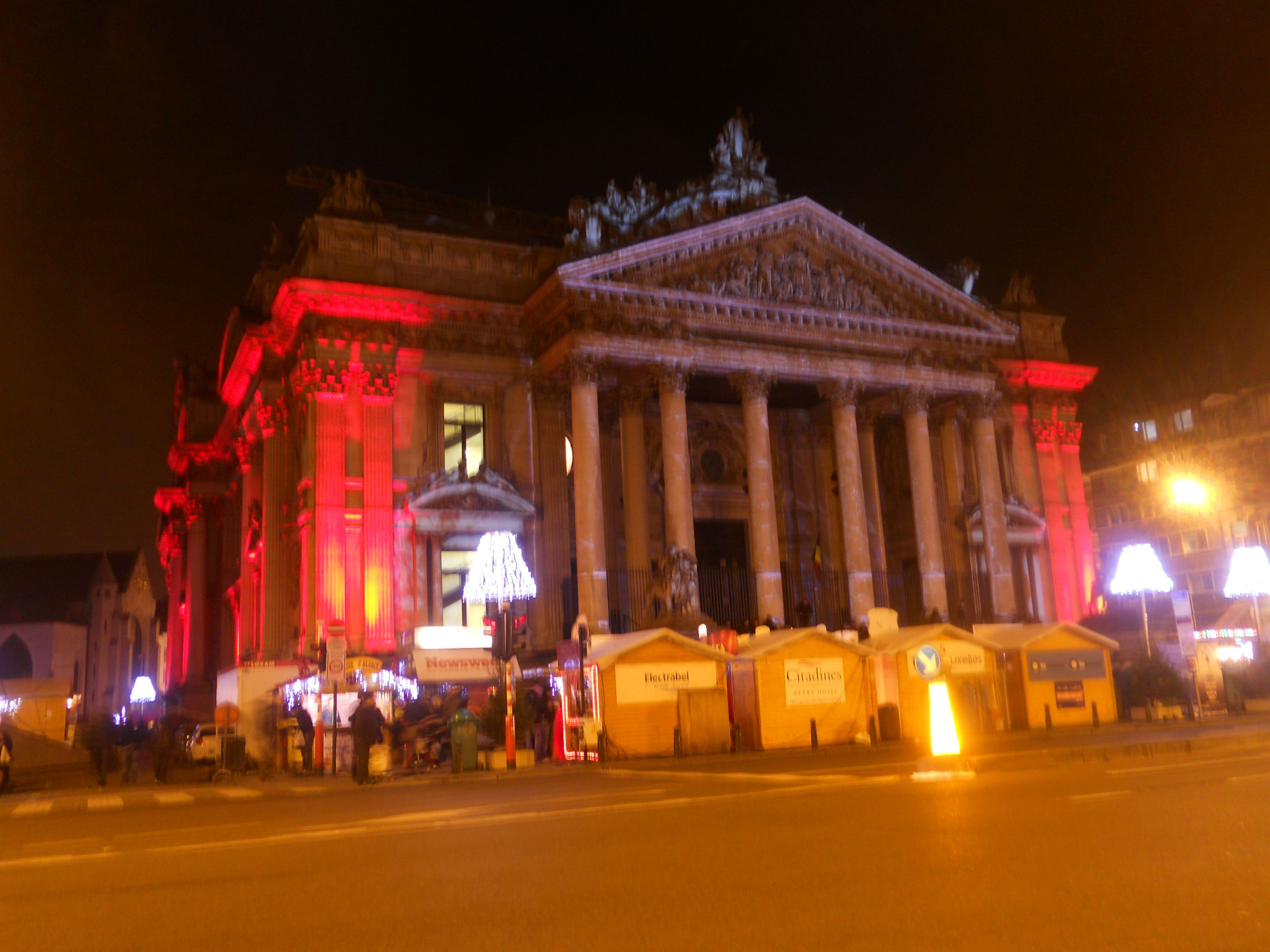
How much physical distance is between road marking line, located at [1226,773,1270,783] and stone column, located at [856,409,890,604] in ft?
89.1

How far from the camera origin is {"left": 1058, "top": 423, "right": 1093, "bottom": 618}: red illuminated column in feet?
149

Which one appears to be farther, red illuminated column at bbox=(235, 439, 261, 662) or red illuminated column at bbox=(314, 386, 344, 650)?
red illuminated column at bbox=(235, 439, 261, 662)

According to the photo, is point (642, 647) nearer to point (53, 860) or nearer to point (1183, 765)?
point (1183, 765)

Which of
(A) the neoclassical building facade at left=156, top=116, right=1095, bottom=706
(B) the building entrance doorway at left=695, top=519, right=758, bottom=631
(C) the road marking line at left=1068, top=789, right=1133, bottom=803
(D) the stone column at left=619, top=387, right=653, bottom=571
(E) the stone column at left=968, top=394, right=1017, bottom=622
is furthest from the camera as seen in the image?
(E) the stone column at left=968, top=394, right=1017, bottom=622

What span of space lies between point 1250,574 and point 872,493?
12.8 meters

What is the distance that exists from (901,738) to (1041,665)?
4.57m

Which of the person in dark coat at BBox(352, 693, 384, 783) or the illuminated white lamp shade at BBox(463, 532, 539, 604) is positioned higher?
the illuminated white lamp shade at BBox(463, 532, 539, 604)

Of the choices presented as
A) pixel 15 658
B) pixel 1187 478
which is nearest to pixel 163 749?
pixel 1187 478

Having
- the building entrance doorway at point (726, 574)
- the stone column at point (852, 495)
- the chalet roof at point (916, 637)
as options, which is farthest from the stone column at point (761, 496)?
the chalet roof at point (916, 637)

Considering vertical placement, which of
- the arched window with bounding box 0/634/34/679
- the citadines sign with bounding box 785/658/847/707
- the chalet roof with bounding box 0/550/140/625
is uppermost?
the chalet roof with bounding box 0/550/140/625

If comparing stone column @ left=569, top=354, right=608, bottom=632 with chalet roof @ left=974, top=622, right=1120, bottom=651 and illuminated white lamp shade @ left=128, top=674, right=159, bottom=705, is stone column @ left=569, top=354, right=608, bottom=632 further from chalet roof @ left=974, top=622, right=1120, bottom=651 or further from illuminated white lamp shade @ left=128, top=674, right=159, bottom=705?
illuminated white lamp shade @ left=128, top=674, right=159, bottom=705

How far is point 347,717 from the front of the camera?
2834 centimetres

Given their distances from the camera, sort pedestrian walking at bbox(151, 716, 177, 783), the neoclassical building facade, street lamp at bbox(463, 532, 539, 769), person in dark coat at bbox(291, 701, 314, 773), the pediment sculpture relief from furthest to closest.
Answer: the pediment sculpture relief → the neoclassical building facade → street lamp at bbox(463, 532, 539, 769) → pedestrian walking at bbox(151, 716, 177, 783) → person in dark coat at bbox(291, 701, 314, 773)

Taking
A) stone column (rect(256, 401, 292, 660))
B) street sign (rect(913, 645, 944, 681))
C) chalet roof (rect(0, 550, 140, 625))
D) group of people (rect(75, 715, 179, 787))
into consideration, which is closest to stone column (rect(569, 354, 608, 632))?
stone column (rect(256, 401, 292, 660))
